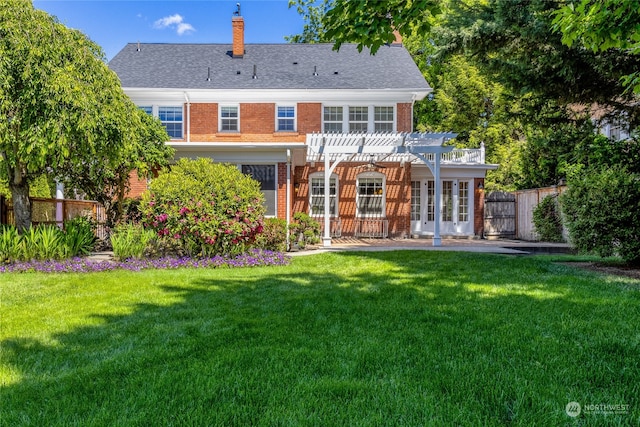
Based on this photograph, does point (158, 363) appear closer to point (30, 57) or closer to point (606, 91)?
point (30, 57)

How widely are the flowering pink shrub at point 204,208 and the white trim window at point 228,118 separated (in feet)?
25.2

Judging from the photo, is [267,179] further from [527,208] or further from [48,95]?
[527,208]

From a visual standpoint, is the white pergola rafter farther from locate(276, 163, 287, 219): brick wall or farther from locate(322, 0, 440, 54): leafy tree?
locate(322, 0, 440, 54): leafy tree

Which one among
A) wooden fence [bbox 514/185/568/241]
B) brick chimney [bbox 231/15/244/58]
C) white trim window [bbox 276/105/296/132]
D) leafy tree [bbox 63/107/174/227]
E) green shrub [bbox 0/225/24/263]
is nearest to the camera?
green shrub [bbox 0/225/24/263]

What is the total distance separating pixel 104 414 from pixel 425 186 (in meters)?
15.6

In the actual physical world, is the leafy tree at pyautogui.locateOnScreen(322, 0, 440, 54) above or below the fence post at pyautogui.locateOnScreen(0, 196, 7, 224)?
above

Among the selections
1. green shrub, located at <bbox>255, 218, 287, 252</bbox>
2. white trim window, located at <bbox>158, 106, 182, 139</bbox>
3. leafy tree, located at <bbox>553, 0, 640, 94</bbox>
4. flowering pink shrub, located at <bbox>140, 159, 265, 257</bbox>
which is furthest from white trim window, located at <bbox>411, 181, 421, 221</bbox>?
leafy tree, located at <bbox>553, 0, 640, 94</bbox>

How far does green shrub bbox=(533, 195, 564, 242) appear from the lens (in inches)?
559

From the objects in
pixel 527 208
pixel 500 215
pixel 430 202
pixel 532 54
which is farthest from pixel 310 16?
pixel 532 54

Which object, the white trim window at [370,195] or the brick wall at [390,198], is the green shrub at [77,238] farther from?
the white trim window at [370,195]

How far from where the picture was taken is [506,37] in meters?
7.55

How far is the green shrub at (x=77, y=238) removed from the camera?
857 centimetres

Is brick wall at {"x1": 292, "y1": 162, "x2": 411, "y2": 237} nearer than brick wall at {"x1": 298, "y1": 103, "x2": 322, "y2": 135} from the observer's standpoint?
Yes
